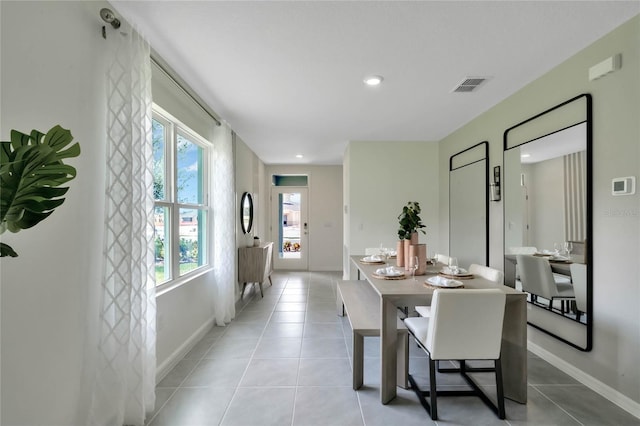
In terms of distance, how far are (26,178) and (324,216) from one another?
20.9 feet

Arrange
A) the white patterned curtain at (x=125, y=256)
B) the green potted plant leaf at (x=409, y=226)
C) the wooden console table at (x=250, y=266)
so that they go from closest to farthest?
the white patterned curtain at (x=125, y=256), the green potted plant leaf at (x=409, y=226), the wooden console table at (x=250, y=266)

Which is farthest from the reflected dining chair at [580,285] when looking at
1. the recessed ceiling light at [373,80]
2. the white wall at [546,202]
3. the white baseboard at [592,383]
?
the recessed ceiling light at [373,80]

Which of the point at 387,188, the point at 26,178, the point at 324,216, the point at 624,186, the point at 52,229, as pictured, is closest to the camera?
the point at 26,178

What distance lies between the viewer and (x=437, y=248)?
197 inches

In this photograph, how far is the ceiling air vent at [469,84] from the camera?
2.70m

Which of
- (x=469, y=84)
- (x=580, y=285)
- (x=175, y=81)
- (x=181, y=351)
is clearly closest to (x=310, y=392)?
(x=181, y=351)

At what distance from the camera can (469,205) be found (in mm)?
3998

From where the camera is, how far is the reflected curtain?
87.5 inches

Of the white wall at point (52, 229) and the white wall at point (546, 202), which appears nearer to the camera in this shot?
the white wall at point (52, 229)

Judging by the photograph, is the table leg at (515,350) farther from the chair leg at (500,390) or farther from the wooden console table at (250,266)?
the wooden console table at (250,266)

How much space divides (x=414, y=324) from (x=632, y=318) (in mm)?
1337

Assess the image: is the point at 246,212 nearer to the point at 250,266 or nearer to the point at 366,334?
the point at 250,266

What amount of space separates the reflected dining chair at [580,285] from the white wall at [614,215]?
0.07 metres

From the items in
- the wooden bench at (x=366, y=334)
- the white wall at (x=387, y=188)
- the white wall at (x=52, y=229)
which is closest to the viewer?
the white wall at (x=52, y=229)
